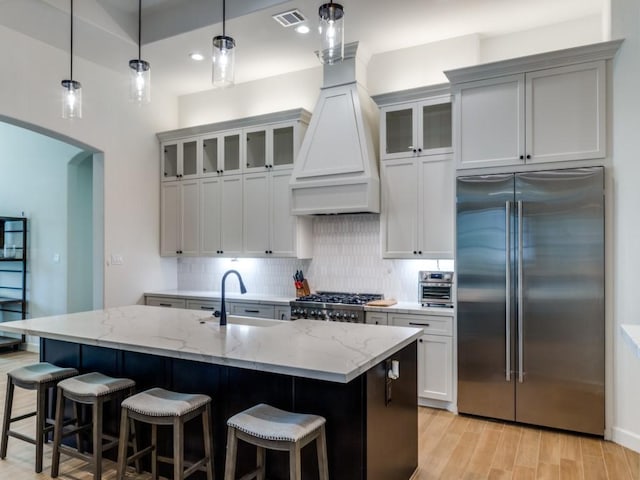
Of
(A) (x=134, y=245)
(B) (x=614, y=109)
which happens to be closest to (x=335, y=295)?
(A) (x=134, y=245)

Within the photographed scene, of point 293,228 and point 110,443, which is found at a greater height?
point 293,228

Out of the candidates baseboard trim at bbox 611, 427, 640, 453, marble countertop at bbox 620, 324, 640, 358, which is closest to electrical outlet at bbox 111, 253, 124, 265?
marble countertop at bbox 620, 324, 640, 358

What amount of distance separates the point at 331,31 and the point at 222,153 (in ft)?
10.8

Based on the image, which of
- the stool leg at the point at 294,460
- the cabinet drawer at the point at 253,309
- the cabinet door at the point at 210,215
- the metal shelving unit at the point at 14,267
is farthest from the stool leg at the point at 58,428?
the metal shelving unit at the point at 14,267

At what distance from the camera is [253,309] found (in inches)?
187

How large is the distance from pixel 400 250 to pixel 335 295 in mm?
952

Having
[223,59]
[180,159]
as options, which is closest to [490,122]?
[223,59]

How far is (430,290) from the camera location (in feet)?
13.4

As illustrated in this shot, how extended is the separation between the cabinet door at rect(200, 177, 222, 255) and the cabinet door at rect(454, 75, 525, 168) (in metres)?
2.90

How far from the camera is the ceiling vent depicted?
3832 millimetres

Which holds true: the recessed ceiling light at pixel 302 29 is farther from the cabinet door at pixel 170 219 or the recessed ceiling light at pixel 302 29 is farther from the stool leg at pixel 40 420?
the stool leg at pixel 40 420

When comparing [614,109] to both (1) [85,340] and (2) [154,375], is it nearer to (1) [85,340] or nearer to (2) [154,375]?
(2) [154,375]

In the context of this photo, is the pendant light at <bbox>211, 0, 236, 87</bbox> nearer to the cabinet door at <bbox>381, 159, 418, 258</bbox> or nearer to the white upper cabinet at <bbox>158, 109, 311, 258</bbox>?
the cabinet door at <bbox>381, 159, 418, 258</bbox>

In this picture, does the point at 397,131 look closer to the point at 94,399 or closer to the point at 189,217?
the point at 189,217
